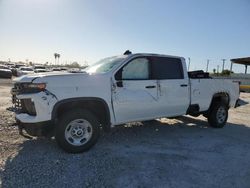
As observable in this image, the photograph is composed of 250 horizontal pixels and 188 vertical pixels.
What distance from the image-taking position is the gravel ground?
426 cm

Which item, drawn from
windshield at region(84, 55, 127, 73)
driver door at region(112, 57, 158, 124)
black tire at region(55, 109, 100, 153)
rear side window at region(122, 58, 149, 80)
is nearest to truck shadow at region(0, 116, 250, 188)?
black tire at region(55, 109, 100, 153)

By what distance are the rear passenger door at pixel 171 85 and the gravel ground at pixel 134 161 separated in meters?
0.76

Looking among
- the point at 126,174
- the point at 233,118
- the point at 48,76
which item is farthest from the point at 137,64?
the point at 233,118

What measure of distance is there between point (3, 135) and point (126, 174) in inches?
135

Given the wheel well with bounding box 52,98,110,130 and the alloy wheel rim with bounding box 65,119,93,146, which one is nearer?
the wheel well with bounding box 52,98,110,130

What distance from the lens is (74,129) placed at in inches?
213

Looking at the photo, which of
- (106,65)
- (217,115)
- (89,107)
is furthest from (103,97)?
(217,115)

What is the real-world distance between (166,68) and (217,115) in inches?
99.8

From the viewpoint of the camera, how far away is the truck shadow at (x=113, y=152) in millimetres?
4309

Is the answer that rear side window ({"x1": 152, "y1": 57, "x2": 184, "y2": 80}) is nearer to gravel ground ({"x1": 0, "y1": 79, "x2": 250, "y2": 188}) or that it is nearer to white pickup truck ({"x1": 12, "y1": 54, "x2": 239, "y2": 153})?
white pickup truck ({"x1": 12, "y1": 54, "x2": 239, "y2": 153})

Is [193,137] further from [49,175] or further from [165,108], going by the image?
[49,175]

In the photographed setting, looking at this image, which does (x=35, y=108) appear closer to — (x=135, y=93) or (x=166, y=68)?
(x=135, y=93)

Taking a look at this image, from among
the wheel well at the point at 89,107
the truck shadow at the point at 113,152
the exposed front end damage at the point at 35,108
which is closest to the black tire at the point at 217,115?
the truck shadow at the point at 113,152

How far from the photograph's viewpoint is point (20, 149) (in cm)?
561
